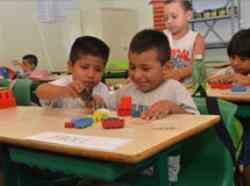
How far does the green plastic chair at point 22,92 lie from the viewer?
2.32 meters

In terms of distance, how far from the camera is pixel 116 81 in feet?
12.0

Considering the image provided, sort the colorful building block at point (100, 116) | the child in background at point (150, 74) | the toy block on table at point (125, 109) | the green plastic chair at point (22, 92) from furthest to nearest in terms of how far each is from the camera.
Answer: the green plastic chair at point (22, 92), the child in background at point (150, 74), the toy block on table at point (125, 109), the colorful building block at point (100, 116)

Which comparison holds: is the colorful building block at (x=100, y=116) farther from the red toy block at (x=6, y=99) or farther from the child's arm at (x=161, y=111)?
the red toy block at (x=6, y=99)

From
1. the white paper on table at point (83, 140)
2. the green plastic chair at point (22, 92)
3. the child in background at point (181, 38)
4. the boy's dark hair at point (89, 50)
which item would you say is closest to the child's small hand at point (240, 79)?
the child in background at point (181, 38)

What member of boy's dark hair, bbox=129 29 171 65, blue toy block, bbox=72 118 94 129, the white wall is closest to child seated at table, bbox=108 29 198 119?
boy's dark hair, bbox=129 29 171 65

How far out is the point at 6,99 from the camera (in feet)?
6.59

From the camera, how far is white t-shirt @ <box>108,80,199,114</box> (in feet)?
4.97

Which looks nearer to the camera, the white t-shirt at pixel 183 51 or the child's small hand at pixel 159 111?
the child's small hand at pixel 159 111

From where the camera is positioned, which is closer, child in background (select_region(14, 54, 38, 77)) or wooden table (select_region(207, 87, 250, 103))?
wooden table (select_region(207, 87, 250, 103))

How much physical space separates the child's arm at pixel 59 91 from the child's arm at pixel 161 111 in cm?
41

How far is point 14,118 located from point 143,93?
1.78 feet

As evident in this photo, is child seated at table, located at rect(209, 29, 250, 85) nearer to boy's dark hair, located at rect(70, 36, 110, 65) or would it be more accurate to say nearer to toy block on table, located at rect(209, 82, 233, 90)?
toy block on table, located at rect(209, 82, 233, 90)

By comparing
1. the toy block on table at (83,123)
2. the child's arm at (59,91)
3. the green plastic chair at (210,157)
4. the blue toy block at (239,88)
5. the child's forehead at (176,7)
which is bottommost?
the green plastic chair at (210,157)

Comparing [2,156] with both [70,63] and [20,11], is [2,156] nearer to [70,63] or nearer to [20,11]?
[70,63]
